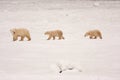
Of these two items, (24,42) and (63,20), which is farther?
(63,20)

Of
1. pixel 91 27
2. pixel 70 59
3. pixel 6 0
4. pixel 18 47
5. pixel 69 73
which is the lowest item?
pixel 69 73

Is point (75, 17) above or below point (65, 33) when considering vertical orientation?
above

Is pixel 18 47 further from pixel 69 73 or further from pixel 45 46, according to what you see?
pixel 69 73

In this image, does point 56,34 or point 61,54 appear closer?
point 61,54

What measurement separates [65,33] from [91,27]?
3.36ft

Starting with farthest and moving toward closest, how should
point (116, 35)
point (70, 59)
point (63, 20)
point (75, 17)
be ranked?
point (75, 17)
point (63, 20)
point (116, 35)
point (70, 59)

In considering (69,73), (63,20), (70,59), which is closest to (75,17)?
(63,20)

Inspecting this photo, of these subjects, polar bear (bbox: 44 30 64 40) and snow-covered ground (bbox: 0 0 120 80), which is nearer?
snow-covered ground (bbox: 0 0 120 80)

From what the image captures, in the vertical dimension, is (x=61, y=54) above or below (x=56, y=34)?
below

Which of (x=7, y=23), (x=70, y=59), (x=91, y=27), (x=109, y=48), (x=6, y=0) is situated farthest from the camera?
(x=6, y=0)

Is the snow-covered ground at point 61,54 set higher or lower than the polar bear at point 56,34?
lower

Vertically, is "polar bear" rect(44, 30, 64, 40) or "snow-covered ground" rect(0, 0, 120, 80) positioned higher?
"polar bear" rect(44, 30, 64, 40)

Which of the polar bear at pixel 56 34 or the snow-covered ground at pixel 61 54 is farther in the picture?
the polar bear at pixel 56 34

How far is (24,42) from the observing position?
19.2ft
